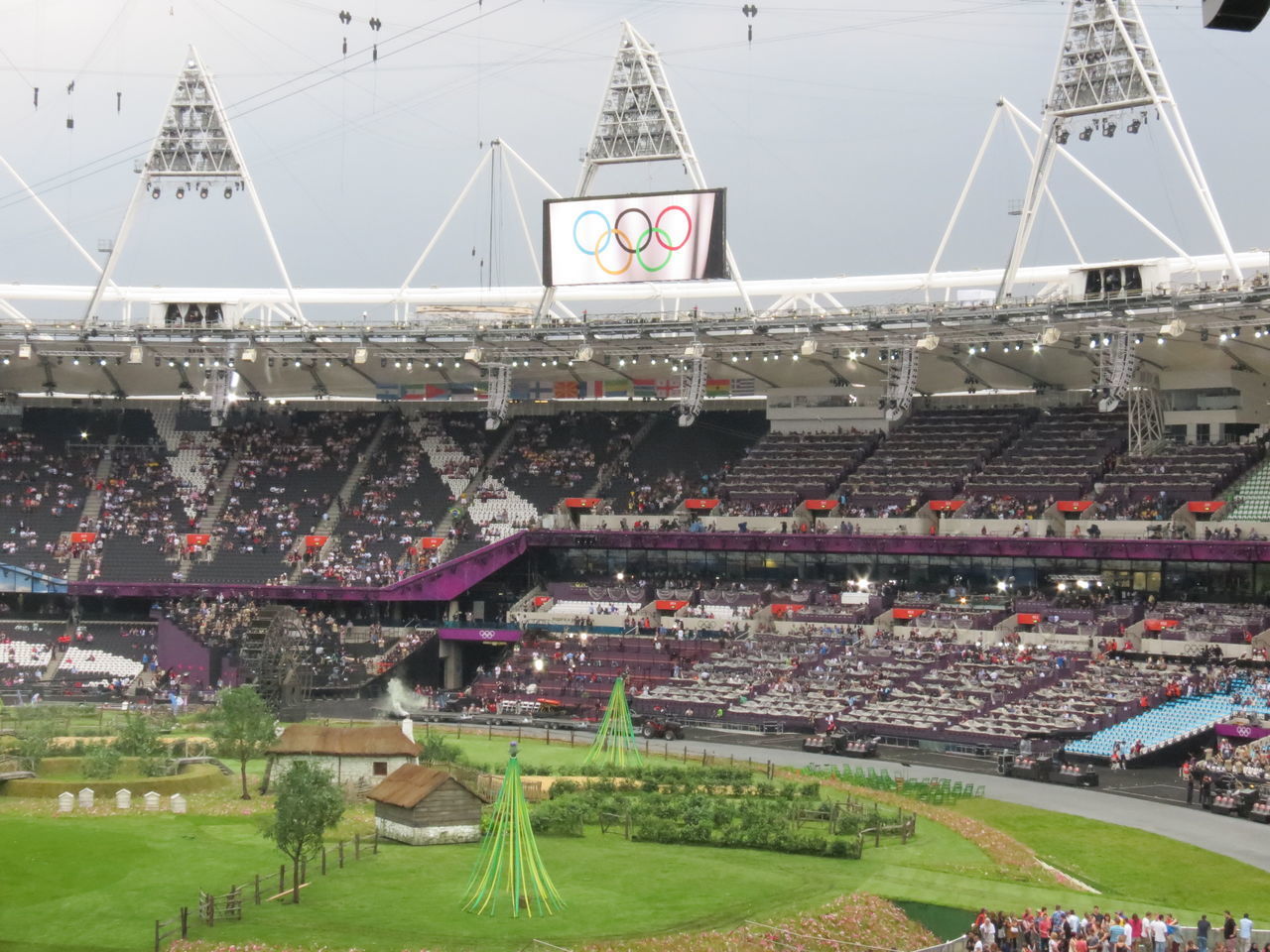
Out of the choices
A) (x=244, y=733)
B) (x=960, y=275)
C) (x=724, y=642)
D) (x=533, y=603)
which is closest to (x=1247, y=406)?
(x=960, y=275)

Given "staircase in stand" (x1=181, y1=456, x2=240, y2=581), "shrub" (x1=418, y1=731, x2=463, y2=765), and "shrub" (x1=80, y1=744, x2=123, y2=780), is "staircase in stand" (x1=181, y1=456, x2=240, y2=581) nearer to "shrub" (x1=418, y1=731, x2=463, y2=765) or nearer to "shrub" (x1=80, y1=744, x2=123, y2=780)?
"shrub" (x1=80, y1=744, x2=123, y2=780)

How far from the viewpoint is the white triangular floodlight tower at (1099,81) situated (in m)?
67.0

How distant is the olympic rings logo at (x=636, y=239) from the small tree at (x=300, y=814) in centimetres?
4333

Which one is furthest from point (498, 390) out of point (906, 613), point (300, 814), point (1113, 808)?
point (300, 814)

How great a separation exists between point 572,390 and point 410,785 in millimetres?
51967

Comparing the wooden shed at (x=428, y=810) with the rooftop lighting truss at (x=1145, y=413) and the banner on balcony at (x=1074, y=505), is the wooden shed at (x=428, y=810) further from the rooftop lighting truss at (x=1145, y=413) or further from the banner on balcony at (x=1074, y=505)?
the rooftop lighting truss at (x=1145, y=413)

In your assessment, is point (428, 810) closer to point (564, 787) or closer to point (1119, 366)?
point (564, 787)

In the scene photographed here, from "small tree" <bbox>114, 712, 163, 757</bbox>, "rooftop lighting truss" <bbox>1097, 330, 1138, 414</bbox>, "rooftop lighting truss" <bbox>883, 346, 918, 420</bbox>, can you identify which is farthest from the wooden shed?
"rooftop lighting truss" <bbox>1097, 330, 1138, 414</bbox>

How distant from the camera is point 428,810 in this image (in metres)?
42.3

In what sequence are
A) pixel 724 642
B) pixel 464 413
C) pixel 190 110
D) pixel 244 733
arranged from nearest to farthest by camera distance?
1. pixel 244 733
2. pixel 724 642
3. pixel 190 110
4. pixel 464 413

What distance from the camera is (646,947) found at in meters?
32.7

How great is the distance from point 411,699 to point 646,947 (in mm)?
44640

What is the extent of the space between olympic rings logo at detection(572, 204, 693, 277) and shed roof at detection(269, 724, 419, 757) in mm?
32763

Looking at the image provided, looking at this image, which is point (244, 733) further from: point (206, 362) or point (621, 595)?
point (206, 362)
